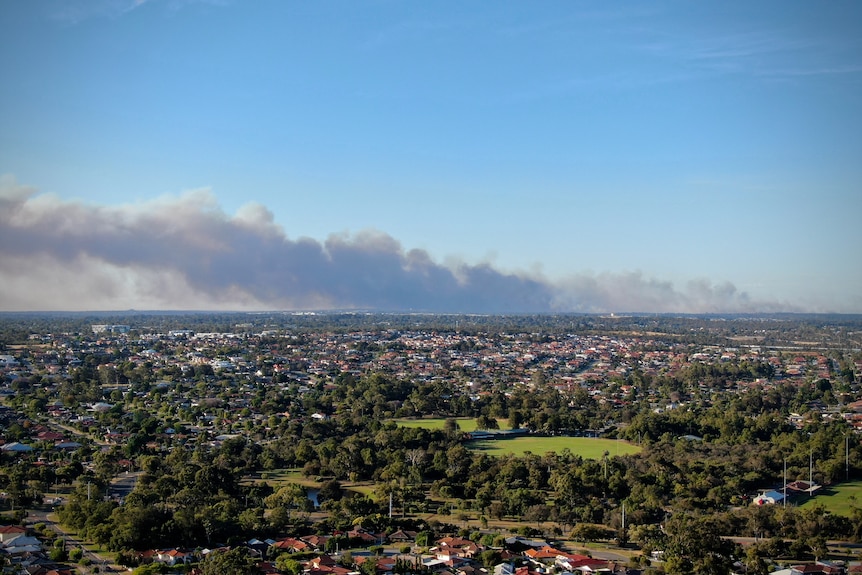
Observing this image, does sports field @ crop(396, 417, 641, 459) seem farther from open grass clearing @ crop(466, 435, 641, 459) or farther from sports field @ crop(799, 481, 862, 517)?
sports field @ crop(799, 481, 862, 517)

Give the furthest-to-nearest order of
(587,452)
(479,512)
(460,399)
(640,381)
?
(640,381) < (460,399) < (587,452) < (479,512)

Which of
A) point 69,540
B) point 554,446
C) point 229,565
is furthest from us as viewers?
point 554,446

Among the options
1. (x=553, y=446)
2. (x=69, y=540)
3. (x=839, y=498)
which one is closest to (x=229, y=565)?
(x=69, y=540)

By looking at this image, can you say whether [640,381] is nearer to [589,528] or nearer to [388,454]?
[388,454]

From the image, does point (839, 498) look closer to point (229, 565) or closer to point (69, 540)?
point (229, 565)

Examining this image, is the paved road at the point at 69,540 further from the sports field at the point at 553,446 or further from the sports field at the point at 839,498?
the sports field at the point at 839,498

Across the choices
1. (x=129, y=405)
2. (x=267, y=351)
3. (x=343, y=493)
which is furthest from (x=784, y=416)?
(x=267, y=351)

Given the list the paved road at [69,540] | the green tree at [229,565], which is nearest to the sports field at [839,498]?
the green tree at [229,565]
